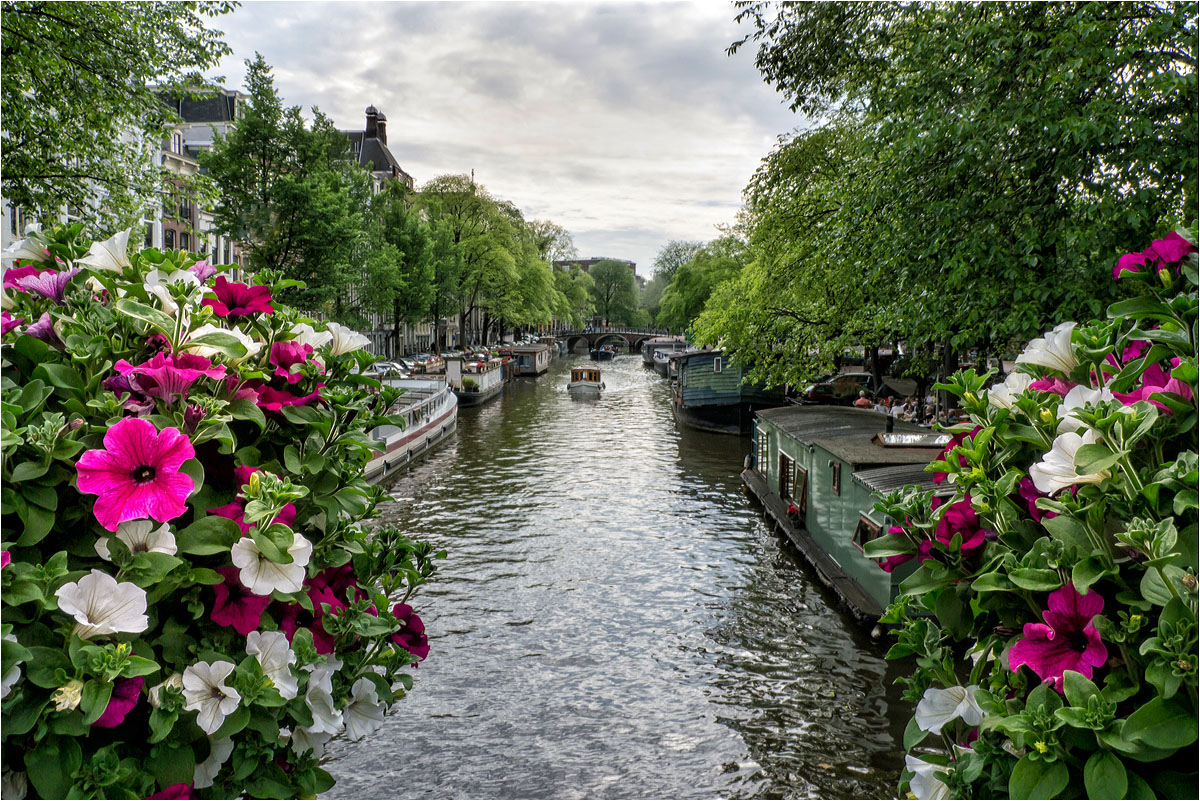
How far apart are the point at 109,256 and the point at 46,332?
359mm

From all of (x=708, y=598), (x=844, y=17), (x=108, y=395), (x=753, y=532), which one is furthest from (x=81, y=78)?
(x=108, y=395)

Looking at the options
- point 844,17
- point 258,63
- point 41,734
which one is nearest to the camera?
point 41,734

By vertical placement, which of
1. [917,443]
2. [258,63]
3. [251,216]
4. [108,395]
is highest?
[258,63]

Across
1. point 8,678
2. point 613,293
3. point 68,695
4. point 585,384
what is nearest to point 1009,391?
point 68,695

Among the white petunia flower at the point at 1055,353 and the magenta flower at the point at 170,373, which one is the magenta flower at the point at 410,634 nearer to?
the magenta flower at the point at 170,373

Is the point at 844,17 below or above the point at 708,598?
above

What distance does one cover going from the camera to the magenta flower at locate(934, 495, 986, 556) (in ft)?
8.73

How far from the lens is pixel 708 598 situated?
645 inches

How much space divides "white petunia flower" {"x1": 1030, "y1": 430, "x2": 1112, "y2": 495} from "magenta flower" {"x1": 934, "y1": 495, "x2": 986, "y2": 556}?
1.01ft

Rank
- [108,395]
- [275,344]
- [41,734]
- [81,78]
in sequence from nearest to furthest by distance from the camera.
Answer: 1. [41,734]
2. [108,395]
3. [275,344]
4. [81,78]

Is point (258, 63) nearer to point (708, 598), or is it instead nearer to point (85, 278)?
point (708, 598)

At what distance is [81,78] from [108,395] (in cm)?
1801

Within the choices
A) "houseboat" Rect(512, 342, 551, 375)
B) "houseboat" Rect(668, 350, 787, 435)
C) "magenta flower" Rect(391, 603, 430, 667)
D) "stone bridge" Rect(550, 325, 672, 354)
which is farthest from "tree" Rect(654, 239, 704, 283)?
"magenta flower" Rect(391, 603, 430, 667)

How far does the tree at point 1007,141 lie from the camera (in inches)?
439
